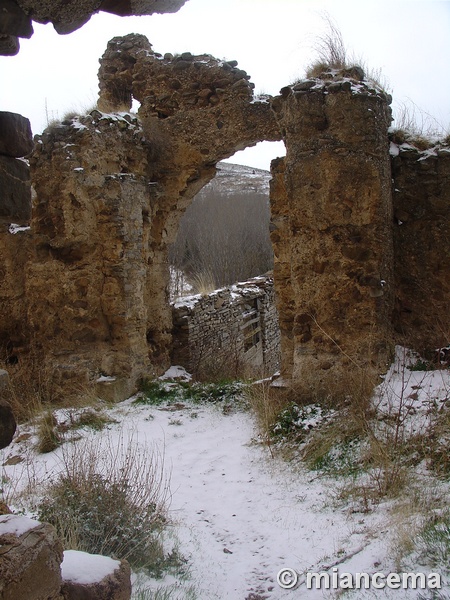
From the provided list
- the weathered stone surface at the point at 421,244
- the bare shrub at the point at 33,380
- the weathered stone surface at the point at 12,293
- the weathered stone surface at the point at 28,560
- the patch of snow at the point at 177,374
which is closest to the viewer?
the weathered stone surface at the point at 28,560

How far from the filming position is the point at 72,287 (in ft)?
25.1

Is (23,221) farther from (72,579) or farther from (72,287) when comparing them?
(72,287)

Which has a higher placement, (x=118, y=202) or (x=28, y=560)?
(x=118, y=202)

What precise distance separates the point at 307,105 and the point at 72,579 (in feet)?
14.7

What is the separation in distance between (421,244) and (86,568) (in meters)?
4.49

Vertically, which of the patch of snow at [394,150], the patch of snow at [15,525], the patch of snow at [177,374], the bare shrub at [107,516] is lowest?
the patch of snow at [177,374]

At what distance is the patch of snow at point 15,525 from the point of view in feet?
7.73

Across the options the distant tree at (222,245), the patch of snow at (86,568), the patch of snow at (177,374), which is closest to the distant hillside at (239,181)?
the distant tree at (222,245)

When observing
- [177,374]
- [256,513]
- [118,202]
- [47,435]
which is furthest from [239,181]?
[256,513]

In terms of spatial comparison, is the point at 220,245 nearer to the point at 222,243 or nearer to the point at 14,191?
the point at 222,243

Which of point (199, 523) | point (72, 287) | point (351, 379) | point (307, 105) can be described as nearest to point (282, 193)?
point (307, 105)

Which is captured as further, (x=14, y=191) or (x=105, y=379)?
(x=105, y=379)

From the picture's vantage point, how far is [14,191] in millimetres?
2555

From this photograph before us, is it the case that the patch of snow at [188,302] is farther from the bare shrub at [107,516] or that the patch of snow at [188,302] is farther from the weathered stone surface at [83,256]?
the bare shrub at [107,516]
